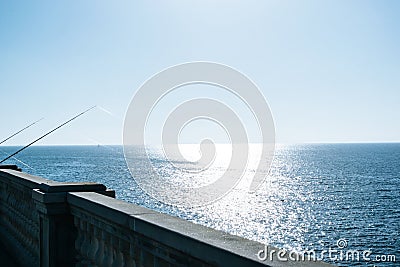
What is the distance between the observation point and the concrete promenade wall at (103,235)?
246cm

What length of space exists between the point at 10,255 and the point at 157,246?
4.13 metres

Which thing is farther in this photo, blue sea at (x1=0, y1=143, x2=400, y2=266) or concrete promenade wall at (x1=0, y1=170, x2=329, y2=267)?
blue sea at (x1=0, y1=143, x2=400, y2=266)

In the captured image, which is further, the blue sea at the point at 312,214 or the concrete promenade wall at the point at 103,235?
the blue sea at the point at 312,214

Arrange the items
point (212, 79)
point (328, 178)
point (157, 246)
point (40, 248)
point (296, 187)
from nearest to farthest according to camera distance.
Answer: point (157, 246) < point (40, 248) < point (212, 79) < point (296, 187) < point (328, 178)

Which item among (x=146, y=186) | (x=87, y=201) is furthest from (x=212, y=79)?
(x=146, y=186)

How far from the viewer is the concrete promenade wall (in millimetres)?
2460

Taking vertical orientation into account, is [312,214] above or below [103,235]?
below

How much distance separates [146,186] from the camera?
63625mm

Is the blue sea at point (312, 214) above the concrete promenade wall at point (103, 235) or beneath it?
beneath

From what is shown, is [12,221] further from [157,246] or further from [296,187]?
[296,187]

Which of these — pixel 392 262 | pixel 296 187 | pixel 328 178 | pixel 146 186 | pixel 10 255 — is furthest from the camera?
pixel 328 178

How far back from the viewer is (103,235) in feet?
12.2

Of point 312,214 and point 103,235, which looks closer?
point 103,235

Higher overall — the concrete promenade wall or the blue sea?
the concrete promenade wall
